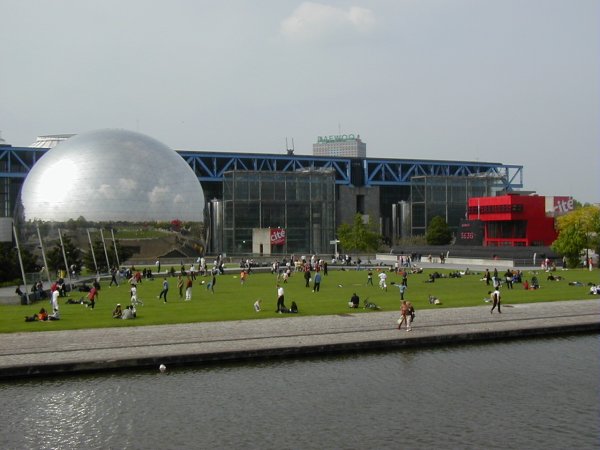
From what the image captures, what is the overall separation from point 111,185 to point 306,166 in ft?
178

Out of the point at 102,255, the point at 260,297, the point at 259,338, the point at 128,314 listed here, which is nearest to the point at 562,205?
the point at 102,255

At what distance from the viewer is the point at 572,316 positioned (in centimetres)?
3062

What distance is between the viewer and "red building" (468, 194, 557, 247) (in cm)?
8869

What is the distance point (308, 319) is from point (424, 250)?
63096 millimetres

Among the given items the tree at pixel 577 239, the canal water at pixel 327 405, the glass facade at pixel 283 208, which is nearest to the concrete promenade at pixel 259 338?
the canal water at pixel 327 405

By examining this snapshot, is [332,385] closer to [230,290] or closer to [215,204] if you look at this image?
[230,290]

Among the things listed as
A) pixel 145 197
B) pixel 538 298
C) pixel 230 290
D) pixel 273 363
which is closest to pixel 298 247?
pixel 145 197

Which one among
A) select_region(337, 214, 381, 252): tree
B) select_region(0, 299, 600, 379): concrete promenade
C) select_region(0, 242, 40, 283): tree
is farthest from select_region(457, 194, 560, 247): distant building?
select_region(0, 299, 600, 379): concrete promenade

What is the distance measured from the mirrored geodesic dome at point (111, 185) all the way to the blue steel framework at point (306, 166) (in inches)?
1209

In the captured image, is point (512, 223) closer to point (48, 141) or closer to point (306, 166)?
point (306, 166)

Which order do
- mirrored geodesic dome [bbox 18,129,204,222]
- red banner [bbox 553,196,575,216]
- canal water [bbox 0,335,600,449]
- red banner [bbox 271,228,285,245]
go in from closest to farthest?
1. canal water [bbox 0,335,600,449]
2. mirrored geodesic dome [bbox 18,129,204,222]
3. red banner [bbox 271,228,285,245]
4. red banner [bbox 553,196,575,216]

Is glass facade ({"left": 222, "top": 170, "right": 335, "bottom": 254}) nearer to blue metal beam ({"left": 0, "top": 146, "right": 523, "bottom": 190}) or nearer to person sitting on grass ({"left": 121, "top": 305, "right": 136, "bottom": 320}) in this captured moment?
blue metal beam ({"left": 0, "top": 146, "right": 523, "bottom": 190})

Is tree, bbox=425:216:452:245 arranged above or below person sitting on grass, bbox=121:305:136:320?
above

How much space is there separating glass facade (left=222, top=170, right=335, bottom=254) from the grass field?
5806cm
